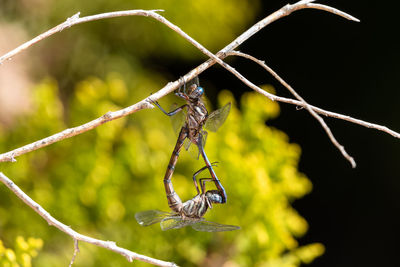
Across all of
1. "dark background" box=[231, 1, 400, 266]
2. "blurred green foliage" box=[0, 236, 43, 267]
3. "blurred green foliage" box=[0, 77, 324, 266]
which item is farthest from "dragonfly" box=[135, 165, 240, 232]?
"dark background" box=[231, 1, 400, 266]

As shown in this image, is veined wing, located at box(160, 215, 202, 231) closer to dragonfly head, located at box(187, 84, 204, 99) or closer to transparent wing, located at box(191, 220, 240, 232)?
transparent wing, located at box(191, 220, 240, 232)

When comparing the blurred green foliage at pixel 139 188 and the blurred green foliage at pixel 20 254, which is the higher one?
the blurred green foliage at pixel 139 188

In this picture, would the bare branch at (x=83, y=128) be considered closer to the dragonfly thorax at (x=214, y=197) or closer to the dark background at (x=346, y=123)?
the dragonfly thorax at (x=214, y=197)

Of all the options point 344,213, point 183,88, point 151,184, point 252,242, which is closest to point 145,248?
point 151,184

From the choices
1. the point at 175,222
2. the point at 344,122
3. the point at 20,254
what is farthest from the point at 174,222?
the point at 344,122

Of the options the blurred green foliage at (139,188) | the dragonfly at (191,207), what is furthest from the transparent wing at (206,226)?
the blurred green foliage at (139,188)

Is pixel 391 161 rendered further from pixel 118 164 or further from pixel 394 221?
pixel 118 164

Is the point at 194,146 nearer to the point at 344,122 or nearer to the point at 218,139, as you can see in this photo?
the point at 218,139
